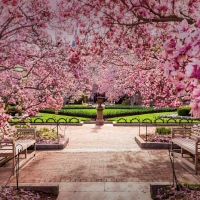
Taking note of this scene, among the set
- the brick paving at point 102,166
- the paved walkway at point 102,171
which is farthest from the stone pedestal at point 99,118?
the paved walkway at point 102,171

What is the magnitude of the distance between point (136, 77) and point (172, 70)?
11.5 meters

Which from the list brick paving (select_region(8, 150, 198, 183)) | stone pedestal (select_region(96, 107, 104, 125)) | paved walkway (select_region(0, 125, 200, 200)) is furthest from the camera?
stone pedestal (select_region(96, 107, 104, 125))

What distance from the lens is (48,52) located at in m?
9.69

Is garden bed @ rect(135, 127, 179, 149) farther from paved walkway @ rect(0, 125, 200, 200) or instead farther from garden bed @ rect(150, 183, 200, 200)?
garden bed @ rect(150, 183, 200, 200)

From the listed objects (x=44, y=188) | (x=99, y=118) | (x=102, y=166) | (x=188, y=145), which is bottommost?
(x=102, y=166)

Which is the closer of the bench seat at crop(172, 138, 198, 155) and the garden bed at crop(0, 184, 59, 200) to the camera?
the garden bed at crop(0, 184, 59, 200)

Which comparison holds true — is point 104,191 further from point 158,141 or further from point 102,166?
point 158,141

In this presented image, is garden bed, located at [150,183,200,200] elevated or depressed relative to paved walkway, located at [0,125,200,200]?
elevated

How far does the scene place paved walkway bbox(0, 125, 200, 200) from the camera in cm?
600

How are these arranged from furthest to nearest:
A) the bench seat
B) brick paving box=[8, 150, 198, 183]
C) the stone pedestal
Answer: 1. the stone pedestal
2. the bench seat
3. brick paving box=[8, 150, 198, 183]

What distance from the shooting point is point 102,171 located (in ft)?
24.7

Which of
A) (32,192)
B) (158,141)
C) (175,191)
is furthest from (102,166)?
(158,141)

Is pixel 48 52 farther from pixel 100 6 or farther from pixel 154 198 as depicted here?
pixel 154 198

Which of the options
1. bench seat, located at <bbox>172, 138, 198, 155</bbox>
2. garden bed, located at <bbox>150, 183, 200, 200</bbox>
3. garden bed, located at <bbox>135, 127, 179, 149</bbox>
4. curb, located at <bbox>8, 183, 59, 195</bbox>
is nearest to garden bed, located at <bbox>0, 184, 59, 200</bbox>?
curb, located at <bbox>8, 183, 59, 195</bbox>
